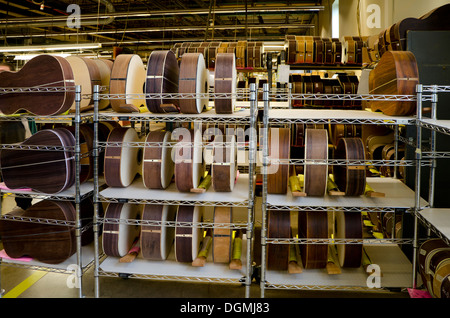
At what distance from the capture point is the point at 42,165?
2791mm

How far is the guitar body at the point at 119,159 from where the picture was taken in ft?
9.14

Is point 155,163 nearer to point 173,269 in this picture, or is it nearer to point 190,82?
point 190,82

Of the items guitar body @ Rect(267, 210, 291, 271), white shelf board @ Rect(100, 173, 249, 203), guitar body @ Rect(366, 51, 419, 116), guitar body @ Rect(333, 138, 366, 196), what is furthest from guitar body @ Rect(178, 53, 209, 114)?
guitar body @ Rect(366, 51, 419, 116)

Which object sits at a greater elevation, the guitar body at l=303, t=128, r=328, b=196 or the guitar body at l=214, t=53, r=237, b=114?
the guitar body at l=214, t=53, r=237, b=114

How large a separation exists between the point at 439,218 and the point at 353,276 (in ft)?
2.41

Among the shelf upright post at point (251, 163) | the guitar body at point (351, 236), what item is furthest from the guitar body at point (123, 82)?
the guitar body at point (351, 236)

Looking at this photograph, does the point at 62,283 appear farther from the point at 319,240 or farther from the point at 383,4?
the point at 383,4

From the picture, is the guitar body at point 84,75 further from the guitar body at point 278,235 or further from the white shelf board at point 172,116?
the guitar body at point 278,235

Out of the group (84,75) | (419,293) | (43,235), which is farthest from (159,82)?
(419,293)

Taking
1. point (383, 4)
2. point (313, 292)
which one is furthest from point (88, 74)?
point (383, 4)

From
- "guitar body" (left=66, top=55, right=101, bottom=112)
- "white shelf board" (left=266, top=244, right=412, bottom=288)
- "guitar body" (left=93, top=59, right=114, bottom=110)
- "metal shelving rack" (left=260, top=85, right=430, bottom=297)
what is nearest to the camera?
"metal shelving rack" (left=260, top=85, right=430, bottom=297)

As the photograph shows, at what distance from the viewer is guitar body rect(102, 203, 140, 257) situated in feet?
9.18

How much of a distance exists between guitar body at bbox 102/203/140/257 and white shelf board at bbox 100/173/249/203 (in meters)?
0.16

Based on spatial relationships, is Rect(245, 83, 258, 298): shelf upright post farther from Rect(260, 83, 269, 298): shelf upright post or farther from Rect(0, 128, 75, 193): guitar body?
Rect(0, 128, 75, 193): guitar body
